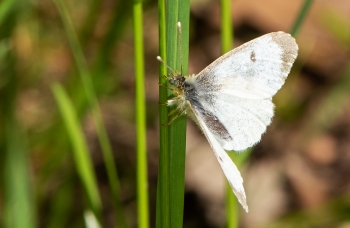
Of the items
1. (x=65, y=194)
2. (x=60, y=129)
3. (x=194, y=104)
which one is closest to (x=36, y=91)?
(x=60, y=129)

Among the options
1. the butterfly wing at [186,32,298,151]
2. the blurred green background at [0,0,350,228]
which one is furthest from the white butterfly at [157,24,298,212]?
the blurred green background at [0,0,350,228]

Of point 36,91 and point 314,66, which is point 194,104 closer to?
point 36,91

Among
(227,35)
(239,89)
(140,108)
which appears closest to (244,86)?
(239,89)

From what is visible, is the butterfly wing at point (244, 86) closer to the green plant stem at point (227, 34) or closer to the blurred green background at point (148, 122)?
the green plant stem at point (227, 34)

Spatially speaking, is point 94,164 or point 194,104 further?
point 94,164

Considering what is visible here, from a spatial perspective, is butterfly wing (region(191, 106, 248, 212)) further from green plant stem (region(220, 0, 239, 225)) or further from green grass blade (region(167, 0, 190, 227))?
green plant stem (region(220, 0, 239, 225))
